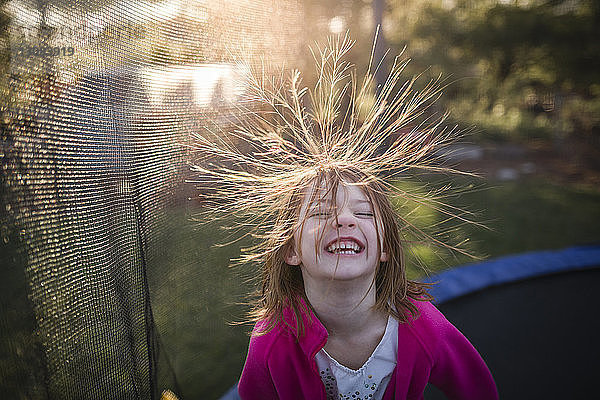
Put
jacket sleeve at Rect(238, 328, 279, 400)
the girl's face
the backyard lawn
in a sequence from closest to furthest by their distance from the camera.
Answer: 1. the girl's face
2. jacket sleeve at Rect(238, 328, 279, 400)
3. the backyard lawn

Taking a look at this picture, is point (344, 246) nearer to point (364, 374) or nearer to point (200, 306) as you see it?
point (364, 374)

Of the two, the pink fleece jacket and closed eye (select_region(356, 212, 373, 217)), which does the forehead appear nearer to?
closed eye (select_region(356, 212, 373, 217))

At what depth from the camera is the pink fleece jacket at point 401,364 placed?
2.98 ft

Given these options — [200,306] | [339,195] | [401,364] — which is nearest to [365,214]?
[339,195]

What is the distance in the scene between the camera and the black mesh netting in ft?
2.27

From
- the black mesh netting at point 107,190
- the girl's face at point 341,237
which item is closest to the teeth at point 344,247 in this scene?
the girl's face at point 341,237

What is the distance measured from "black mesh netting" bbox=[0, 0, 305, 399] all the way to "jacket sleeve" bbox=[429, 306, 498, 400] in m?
0.53

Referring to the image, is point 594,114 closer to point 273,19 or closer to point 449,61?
point 449,61

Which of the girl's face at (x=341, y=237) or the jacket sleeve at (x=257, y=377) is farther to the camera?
the jacket sleeve at (x=257, y=377)

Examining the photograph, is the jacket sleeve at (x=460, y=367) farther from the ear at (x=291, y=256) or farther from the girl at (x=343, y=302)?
the ear at (x=291, y=256)

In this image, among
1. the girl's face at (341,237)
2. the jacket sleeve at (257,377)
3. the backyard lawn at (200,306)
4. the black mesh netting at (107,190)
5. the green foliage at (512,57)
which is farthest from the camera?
the green foliage at (512,57)

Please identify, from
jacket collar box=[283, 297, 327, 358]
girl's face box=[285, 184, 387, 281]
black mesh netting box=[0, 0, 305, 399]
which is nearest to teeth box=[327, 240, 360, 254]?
Answer: girl's face box=[285, 184, 387, 281]

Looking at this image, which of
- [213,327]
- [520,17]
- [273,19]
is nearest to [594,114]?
[520,17]

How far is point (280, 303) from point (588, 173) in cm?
463
